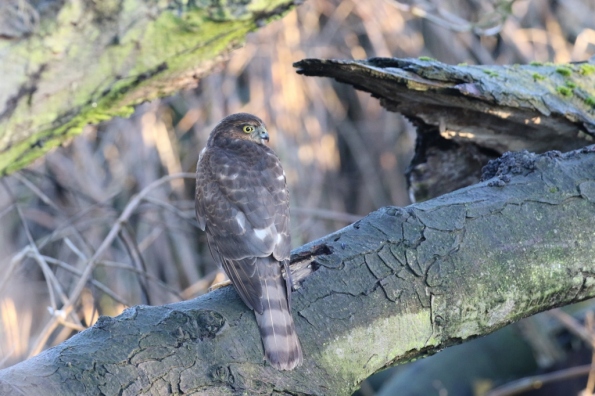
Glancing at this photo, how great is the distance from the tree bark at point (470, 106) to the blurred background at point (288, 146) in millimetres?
2061

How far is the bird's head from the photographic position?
148 inches

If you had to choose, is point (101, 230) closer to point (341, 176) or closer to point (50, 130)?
point (341, 176)

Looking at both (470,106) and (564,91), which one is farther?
(564,91)

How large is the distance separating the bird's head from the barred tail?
55.1 inches

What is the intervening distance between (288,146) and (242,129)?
2209 millimetres

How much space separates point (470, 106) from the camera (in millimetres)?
3029

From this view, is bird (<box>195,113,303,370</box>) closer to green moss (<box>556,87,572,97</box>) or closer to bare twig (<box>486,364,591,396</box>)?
green moss (<box>556,87,572,97</box>)

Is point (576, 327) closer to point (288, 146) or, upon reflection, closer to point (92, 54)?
point (288, 146)

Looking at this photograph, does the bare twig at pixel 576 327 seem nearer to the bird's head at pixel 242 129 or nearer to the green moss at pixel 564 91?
the green moss at pixel 564 91

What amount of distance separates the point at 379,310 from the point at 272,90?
387cm

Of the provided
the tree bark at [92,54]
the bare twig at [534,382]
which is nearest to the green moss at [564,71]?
the tree bark at [92,54]

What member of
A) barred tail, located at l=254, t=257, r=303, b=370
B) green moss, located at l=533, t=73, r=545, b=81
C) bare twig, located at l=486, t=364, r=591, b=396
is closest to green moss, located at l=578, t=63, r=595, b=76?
green moss, located at l=533, t=73, r=545, b=81

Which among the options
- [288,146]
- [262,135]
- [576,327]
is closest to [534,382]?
[576,327]

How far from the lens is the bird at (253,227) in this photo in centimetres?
222
